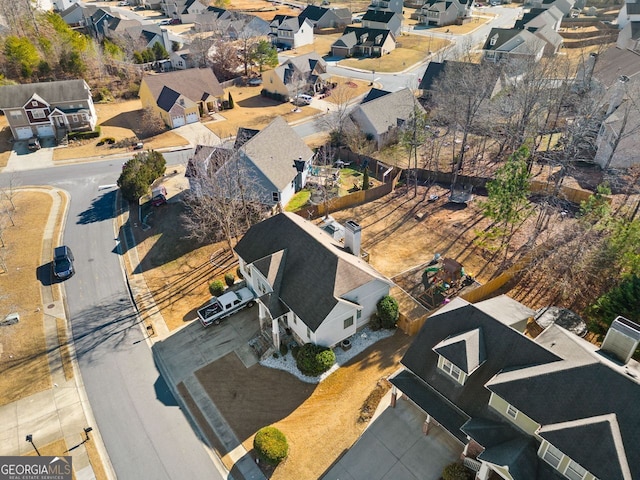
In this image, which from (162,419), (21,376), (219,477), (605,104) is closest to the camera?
(219,477)

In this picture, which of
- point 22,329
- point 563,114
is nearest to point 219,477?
point 22,329

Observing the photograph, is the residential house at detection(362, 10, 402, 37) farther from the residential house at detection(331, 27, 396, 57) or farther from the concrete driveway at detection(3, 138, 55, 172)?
the concrete driveway at detection(3, 138, 55, 172)

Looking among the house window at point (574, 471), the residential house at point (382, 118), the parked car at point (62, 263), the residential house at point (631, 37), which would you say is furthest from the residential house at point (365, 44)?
the house window at point (574, 471)

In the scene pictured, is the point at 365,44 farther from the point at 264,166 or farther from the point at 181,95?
the point at 264,166

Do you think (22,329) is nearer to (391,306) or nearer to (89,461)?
(89,461)

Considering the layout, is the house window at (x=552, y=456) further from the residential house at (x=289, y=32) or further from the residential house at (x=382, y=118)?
the residential house at (x=289, y=32)

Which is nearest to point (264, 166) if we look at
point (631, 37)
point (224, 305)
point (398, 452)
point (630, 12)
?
point (224, 305)
